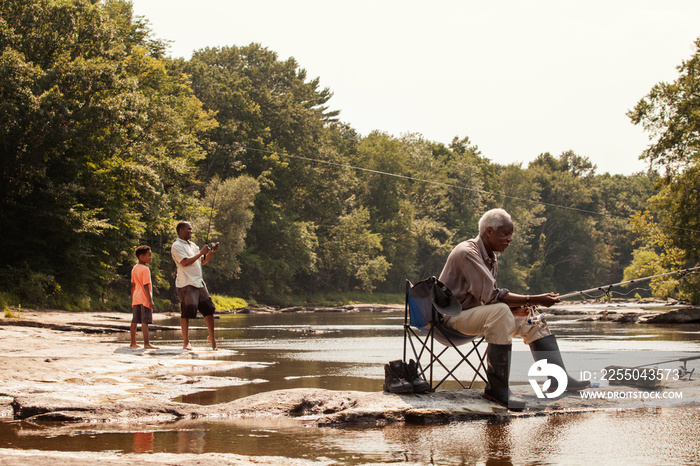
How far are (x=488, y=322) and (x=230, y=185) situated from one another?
4248 centimetres

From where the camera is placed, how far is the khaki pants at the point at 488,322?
578 centimetres

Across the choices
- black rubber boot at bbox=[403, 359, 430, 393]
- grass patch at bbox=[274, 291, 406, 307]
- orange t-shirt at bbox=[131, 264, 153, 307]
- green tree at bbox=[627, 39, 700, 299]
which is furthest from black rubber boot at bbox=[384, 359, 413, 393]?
grass patch at bbox=[274, 291, 406, 307]

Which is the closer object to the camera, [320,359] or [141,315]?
[320,359]

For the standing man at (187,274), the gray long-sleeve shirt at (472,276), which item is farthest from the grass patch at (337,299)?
the gray long-sleeve shirt at (472,276)

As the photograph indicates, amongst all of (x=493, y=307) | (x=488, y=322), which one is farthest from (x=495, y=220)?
(x=488, y=322)

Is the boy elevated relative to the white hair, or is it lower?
lower

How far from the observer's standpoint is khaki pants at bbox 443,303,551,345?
5781 millimetres

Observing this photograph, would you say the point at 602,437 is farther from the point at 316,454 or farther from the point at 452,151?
the point at 452,151

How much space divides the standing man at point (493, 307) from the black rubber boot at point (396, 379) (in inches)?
21.8

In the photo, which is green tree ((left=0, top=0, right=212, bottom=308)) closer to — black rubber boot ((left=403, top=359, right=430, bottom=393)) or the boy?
the boy

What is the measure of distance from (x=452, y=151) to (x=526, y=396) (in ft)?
348

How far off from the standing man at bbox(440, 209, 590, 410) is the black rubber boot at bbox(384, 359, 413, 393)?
553 millimetres

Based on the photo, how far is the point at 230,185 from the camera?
47250 mm

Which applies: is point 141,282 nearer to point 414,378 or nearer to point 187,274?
point 187,274
